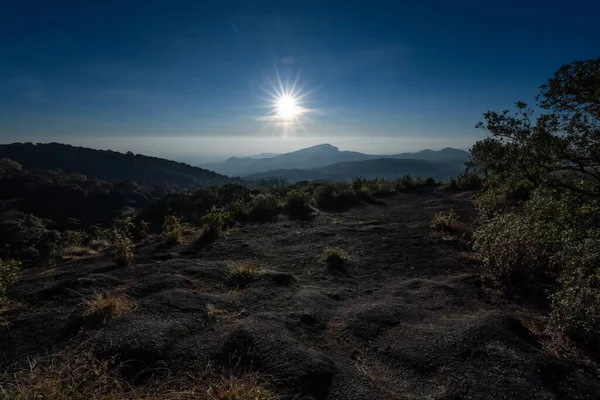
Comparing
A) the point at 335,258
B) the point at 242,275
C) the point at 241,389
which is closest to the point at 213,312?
the point at 242,275

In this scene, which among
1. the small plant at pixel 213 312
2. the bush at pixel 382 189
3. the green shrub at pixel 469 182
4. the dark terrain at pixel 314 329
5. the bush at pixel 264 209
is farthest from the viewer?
the green shrub at pixel 469 182

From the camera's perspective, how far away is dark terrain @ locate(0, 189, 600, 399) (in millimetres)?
3344

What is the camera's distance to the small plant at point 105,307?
4.23 meters

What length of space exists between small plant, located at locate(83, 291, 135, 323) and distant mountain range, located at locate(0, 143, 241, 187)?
143577 millimetres

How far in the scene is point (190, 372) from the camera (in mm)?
3336

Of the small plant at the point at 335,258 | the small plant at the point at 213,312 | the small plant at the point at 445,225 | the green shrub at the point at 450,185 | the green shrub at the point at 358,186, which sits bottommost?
the small plant at the point at 335,258

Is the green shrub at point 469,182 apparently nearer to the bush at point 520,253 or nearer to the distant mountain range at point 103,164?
the bush at point 520,253

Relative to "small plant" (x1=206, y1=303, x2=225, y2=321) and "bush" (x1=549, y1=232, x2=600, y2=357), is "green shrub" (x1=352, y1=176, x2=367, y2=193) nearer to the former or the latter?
"bush" (x1=549, y1=232, x2=600, y2=357)

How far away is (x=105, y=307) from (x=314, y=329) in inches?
124

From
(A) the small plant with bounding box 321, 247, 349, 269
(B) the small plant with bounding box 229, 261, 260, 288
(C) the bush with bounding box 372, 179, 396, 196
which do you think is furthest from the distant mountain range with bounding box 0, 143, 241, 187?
(B) the small plant with bounding box 229, 261, 260, 288

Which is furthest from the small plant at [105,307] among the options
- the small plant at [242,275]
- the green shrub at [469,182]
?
the green shrub at [469,182]

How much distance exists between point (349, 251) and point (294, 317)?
14.5ft

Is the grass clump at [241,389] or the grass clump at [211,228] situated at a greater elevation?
Answer: the grass clump at [211,228]

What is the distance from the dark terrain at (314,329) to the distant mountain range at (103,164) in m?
142
